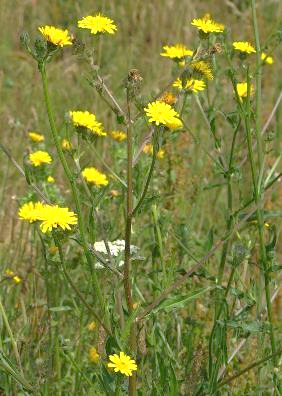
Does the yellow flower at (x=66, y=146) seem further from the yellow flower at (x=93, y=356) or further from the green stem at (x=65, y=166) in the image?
the yellow flower at (x=93, y=356)

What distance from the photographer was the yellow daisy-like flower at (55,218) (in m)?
1.66

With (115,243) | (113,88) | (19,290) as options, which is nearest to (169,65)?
(113,88)

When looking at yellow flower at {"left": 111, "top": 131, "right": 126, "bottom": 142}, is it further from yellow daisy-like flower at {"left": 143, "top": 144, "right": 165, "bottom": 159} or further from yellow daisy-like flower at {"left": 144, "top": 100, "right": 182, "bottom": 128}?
yellow daisy-like flower at {"left": 144, "top": 100, "right": 182, "bottom": 128}

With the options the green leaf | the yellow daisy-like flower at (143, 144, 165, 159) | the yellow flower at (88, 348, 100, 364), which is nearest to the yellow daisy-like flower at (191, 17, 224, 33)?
the green leaf

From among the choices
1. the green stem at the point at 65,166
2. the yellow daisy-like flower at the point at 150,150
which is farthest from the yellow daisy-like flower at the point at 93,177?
the green stem at the point at 65,166

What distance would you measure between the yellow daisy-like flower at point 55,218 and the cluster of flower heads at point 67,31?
0.36 metres

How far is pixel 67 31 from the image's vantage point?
1704 millimetres

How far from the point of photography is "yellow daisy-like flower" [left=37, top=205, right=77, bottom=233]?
1661mm

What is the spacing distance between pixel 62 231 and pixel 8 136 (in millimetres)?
2388

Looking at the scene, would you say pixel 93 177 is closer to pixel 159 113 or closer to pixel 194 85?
pixel 194 85

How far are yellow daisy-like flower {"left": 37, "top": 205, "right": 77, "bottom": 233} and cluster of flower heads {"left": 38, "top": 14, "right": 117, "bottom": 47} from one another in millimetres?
363

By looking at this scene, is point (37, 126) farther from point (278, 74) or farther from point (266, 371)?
point (266, 371)

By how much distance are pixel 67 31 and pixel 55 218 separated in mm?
416

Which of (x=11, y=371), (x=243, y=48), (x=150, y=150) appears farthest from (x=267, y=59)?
(x=11, y=371)
